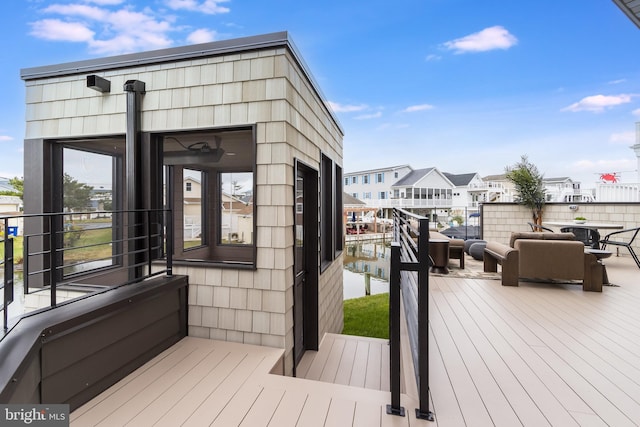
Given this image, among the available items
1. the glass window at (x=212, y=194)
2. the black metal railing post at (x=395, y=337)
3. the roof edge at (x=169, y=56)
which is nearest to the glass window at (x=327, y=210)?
the roof edge at (x=169, y=56)

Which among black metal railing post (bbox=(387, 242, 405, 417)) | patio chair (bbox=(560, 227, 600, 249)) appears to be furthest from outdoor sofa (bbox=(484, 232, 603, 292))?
black metal railing post (bbox=(387, 242, 405, 417))

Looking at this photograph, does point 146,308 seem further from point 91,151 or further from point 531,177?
point 531,177

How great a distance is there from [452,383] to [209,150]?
294cm

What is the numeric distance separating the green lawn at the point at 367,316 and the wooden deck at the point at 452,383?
2.48m

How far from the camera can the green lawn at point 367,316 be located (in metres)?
5.85

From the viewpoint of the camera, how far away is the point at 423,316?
1770mm

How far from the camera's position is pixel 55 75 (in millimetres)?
3262

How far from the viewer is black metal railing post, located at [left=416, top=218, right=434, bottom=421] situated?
1.74 meters

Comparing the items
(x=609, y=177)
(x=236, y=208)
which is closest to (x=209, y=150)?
(x=236, y=208)

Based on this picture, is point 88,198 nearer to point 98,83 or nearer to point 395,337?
point 98,83

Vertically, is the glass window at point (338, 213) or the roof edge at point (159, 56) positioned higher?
the roof edge at point (159, 56)

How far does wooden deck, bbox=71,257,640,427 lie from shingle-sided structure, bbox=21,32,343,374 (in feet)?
1.68

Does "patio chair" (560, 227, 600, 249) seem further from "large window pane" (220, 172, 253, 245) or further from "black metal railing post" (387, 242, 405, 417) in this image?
"large window pane" (220, 172, 253, 245)

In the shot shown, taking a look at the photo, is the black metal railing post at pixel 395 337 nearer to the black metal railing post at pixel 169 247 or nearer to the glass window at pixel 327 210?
the black metal railing post at pixel 169 247
